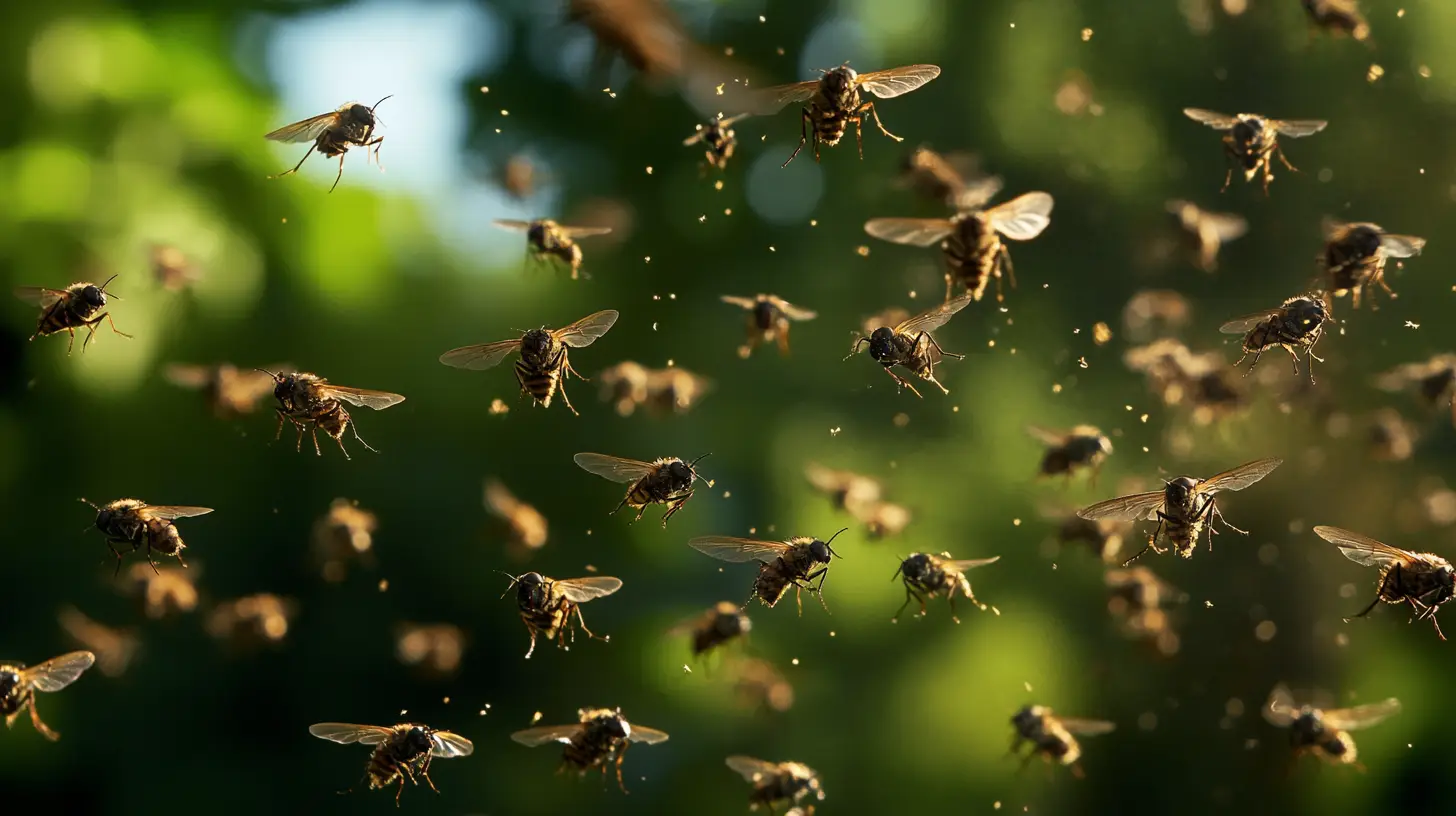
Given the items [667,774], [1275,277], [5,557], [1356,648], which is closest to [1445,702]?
[1356,648]

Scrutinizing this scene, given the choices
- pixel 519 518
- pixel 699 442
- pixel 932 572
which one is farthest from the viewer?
pixel 699 442

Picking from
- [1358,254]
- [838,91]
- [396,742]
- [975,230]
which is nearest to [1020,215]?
[975,230]

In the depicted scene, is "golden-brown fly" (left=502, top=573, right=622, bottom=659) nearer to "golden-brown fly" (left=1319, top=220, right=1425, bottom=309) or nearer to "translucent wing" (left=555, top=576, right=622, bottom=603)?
"translucent wing" (left=555, top=576, right=622, bottom=603)

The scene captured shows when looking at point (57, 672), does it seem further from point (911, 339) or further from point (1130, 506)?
point (1130, 506)

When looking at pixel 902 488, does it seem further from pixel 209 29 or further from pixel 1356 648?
pixel 209 29

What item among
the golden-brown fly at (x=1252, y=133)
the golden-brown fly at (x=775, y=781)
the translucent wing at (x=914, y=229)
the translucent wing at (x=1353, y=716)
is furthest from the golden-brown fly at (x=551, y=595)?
the translucent wing at (x=1353, y=716)

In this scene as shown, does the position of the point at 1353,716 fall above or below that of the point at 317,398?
below
